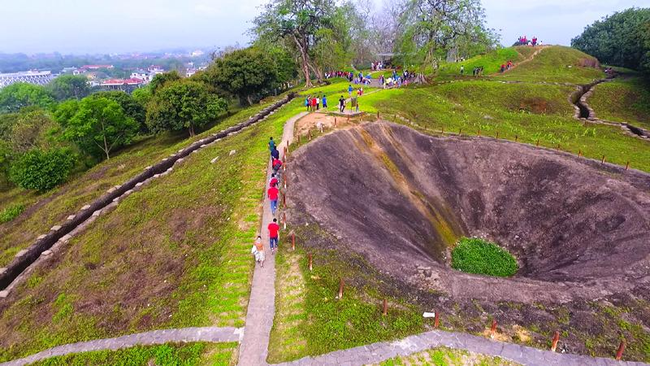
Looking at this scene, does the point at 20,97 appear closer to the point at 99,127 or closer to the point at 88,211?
the point at 99,127

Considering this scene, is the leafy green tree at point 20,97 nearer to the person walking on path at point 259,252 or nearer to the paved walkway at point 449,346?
the person walking on path at point 259,252

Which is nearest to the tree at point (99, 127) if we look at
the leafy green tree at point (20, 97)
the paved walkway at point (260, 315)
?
the paved walkway at point (260, 315)

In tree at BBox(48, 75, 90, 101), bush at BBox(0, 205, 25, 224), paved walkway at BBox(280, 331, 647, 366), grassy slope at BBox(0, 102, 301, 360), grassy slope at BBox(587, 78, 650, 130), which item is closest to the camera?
paved walkway at BBox(280, 331, 647, 366)

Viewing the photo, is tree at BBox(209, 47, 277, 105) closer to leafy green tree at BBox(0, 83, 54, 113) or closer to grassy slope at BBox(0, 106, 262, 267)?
grassy slope at BBox(0, 106, 262, 267)

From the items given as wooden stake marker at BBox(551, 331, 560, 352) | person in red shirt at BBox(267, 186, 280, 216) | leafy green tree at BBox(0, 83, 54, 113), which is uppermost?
leafy green tree at BBox(0, 83, 54, 113)

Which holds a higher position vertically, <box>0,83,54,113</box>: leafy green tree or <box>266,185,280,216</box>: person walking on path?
<box>0,83,54,113</box>: leafy green tree

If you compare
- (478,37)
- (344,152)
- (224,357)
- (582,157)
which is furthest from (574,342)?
(478,37)

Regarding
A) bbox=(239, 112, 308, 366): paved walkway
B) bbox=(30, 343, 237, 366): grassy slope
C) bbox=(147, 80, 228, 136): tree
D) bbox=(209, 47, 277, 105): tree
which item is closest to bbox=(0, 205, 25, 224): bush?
bbox=(147, 80, 228, 136): tree
